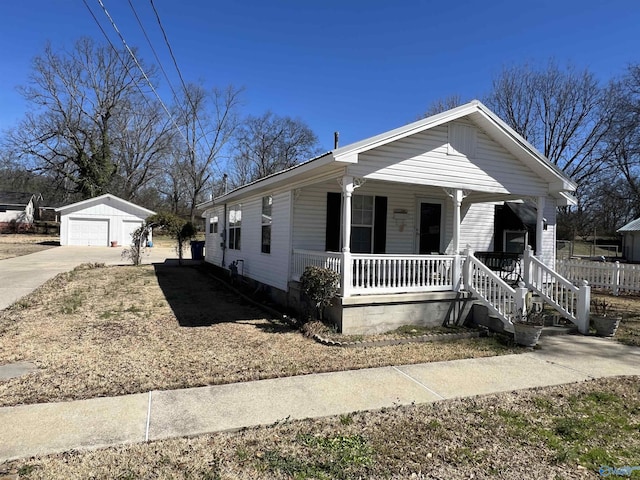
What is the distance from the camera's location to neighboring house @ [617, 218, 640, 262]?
99.7 ft

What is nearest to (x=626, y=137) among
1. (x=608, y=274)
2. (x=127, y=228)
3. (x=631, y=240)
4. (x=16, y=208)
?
(x=631, y=240)

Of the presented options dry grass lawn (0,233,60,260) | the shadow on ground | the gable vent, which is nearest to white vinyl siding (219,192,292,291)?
the shadow on ground

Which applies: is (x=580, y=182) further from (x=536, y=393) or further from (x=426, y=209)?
(x=536, y=393)

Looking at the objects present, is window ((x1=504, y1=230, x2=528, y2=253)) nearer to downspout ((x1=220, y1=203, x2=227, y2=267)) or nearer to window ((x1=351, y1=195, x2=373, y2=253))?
window ((x1=351, y1=195, x2=373, y2=253))

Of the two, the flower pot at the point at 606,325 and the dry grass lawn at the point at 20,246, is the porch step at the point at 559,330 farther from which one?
the dry grass lawn at the point at 20,246

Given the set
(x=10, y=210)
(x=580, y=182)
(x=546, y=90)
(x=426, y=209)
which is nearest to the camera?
(x=426, y=209)

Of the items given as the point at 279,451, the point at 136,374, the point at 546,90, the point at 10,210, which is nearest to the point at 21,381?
the point at 136,374

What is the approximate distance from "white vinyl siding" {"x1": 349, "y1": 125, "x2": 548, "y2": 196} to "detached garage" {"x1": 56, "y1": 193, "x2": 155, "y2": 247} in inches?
1163

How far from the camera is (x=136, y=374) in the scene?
201 inches

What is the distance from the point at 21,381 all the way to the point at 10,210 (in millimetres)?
54685

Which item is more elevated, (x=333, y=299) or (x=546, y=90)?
(x=546, y=90)

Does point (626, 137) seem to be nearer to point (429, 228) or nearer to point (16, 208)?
point (429, 228)

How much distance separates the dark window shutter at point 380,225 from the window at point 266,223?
2.74m

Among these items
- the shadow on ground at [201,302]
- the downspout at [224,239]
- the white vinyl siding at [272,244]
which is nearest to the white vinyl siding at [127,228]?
the shadow on ground at [201,302]
